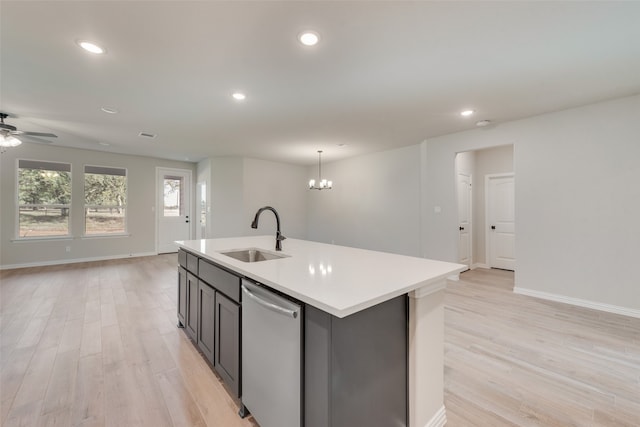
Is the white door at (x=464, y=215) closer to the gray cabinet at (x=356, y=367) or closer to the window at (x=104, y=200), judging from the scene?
the gray cabinet at (x=356, y=367)

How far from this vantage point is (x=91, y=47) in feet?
7.11

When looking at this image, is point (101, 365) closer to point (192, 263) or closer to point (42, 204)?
point (192, 263)

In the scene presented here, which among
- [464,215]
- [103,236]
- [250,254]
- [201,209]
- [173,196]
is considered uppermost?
[173,196]

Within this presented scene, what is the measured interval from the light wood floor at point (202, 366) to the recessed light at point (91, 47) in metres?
2.62

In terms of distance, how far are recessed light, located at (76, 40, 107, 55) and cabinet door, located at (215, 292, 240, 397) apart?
228cm

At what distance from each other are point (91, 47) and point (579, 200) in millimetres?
5594

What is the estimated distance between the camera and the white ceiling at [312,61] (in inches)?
70.9

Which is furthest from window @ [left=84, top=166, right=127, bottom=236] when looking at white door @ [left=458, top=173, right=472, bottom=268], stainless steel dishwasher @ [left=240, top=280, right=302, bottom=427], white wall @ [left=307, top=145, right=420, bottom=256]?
white door @ [left=458, top=173, right=472, bottom=268]

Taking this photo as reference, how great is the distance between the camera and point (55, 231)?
225 inches

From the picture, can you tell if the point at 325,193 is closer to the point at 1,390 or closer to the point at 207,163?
the point at 207,163

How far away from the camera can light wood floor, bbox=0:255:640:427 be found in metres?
1.60

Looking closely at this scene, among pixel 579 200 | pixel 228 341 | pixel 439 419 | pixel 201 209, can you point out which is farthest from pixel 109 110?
pixel 579 200

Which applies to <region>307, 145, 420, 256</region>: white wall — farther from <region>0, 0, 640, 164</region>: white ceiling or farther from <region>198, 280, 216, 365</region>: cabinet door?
<region>198, 280, 216, 365</region>: cabinet door

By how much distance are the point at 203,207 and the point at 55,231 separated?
10.0ft
